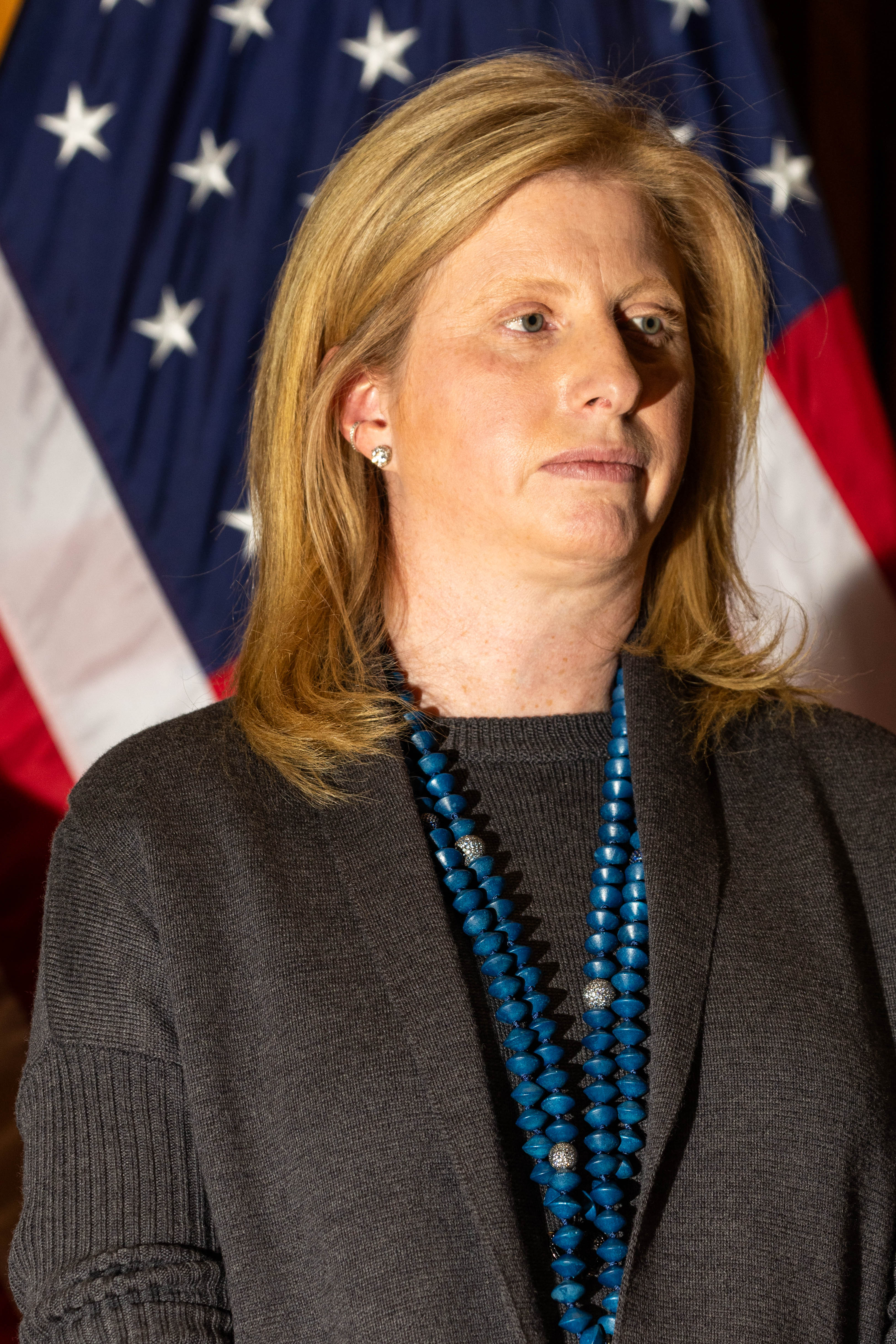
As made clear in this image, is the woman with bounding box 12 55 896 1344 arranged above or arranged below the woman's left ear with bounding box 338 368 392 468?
below

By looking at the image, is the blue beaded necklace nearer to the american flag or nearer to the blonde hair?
the blonde hair

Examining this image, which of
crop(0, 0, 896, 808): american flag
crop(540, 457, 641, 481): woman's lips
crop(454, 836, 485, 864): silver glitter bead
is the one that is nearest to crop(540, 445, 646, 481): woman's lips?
crop(540, 457, 641, 481): woman's lips

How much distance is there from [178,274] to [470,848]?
1.33 m

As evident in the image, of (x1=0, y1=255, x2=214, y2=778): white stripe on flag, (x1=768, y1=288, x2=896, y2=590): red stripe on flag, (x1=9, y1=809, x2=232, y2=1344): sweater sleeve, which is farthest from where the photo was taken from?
(x1=768, y1=288, x2=896, y2=590): red stripe on flag

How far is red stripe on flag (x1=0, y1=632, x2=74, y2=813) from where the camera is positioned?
2.18 m

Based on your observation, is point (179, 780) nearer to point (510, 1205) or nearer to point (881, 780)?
point (510, 1205)

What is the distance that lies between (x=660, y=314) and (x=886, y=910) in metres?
0.71

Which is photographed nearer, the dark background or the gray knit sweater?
the gray knit sweater

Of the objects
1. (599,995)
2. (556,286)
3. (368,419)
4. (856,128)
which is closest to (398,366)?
(368,419)

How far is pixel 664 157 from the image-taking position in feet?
5.25

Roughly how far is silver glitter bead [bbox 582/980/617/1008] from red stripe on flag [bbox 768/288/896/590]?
1.36 m

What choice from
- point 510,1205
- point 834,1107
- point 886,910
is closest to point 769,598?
point 886,910

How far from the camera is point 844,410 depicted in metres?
2.39

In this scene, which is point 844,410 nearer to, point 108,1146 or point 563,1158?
point 563,1158
